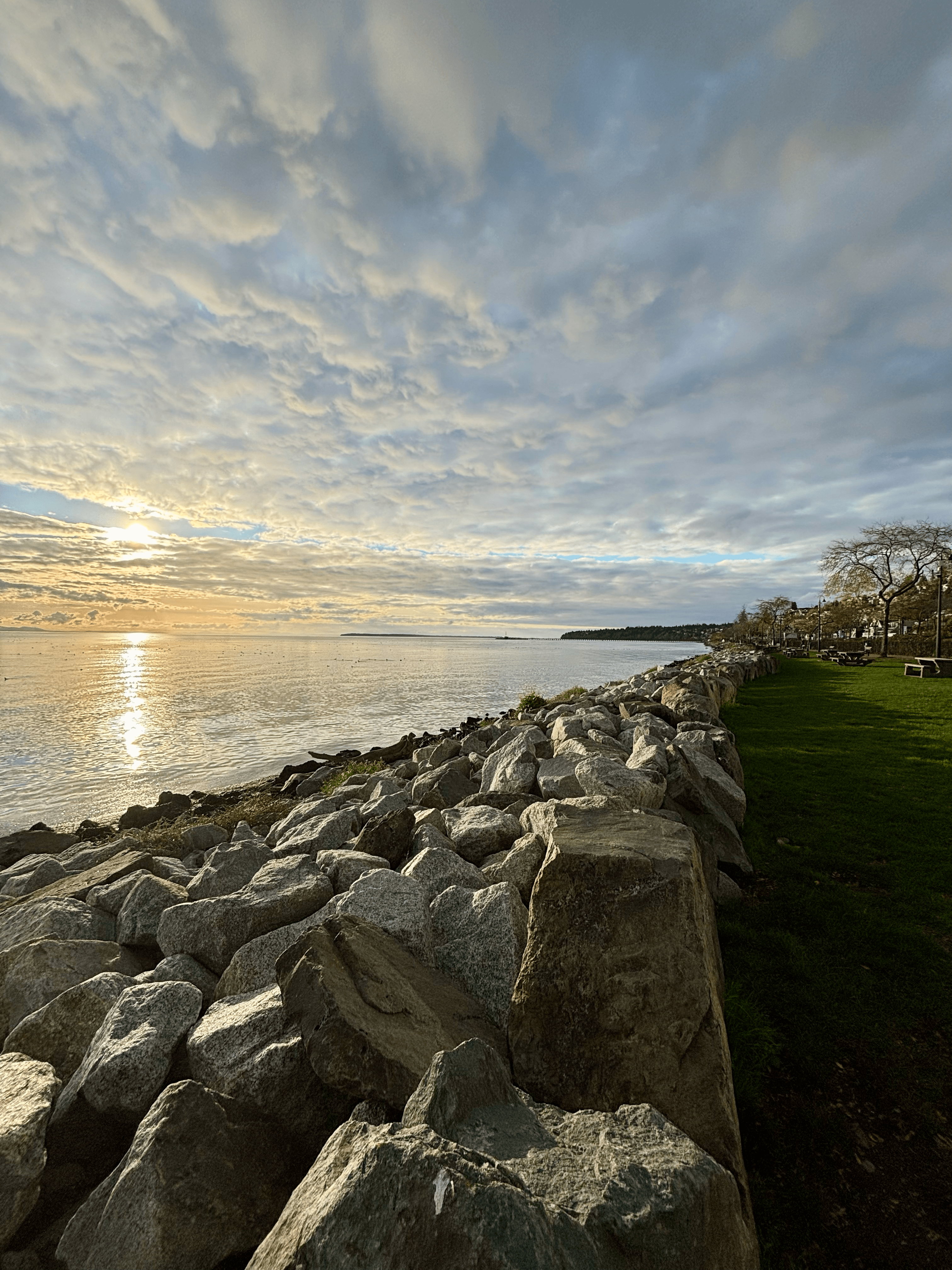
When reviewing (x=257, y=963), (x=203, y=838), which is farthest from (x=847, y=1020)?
(x=203, y=838)

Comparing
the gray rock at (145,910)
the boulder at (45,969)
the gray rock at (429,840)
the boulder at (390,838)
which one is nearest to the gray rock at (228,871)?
the gray rock at (145,910)

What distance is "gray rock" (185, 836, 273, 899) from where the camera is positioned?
15.6 feet

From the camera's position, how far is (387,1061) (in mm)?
2326

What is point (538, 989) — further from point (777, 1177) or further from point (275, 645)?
point (275, 645)

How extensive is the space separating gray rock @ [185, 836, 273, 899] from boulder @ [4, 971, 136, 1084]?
4.56 feet

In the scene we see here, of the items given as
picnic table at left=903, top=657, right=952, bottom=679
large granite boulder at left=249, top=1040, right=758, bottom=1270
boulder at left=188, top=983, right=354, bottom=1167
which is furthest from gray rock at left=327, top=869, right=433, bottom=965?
picnic table at left=903, top=657, right=952, bottom=679

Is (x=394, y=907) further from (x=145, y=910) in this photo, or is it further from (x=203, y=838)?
(x=203, y=838)

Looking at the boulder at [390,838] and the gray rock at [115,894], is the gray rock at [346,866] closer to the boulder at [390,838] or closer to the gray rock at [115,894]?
the boulder at [390,838]

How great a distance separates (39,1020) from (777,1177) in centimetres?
393

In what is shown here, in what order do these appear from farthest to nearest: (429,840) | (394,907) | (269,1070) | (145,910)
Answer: (429,840) < (145,910) < (394,907) < (269,1070)

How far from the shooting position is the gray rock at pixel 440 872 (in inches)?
A: 162

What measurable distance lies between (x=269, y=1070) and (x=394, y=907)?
Result: 4.13ft

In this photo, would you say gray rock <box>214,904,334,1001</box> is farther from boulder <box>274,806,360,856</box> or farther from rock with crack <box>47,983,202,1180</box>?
boulder <box>274,806,360,856</box>

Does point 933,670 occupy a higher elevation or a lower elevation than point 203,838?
higher
